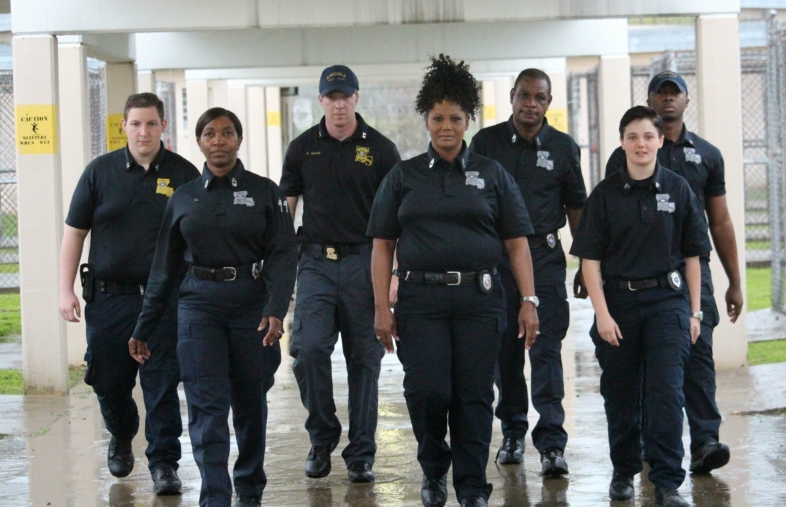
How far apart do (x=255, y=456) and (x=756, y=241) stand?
60.9 ft

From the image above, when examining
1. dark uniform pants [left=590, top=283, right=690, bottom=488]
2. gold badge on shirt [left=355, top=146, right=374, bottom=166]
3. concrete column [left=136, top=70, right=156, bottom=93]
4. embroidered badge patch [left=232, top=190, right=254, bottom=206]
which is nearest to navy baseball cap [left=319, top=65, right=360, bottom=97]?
gold badge on shirt [left=355, top=146, right=374, bottom=166]

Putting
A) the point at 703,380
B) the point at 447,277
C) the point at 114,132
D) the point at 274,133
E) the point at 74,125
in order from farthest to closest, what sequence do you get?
the point at 274,133 → the point at 114,132 → the point at 74,125 → the point at 703,380 → the point at 447,277

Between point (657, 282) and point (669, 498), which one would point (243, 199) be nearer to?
point (657, 282)

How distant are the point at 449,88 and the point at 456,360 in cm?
130

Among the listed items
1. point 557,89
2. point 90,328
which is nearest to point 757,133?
point 557,89

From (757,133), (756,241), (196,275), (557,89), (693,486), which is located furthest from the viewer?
(757,133)

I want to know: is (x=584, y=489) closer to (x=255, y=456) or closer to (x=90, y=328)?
(x=255, y=456)

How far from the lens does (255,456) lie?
592 centimetres

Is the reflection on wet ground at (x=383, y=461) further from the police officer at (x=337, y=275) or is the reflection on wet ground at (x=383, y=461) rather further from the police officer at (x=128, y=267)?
the police officer at (x=128, y=267)

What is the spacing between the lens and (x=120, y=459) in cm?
676

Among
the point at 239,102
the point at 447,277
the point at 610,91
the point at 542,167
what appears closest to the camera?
the point at 447,277

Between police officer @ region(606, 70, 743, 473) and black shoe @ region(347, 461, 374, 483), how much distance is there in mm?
1771

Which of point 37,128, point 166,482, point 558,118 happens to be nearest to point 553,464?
point 166,482

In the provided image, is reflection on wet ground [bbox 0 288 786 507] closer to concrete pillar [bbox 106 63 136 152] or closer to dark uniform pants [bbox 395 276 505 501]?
dark uniform pants [bbox 395 276 505 501]
